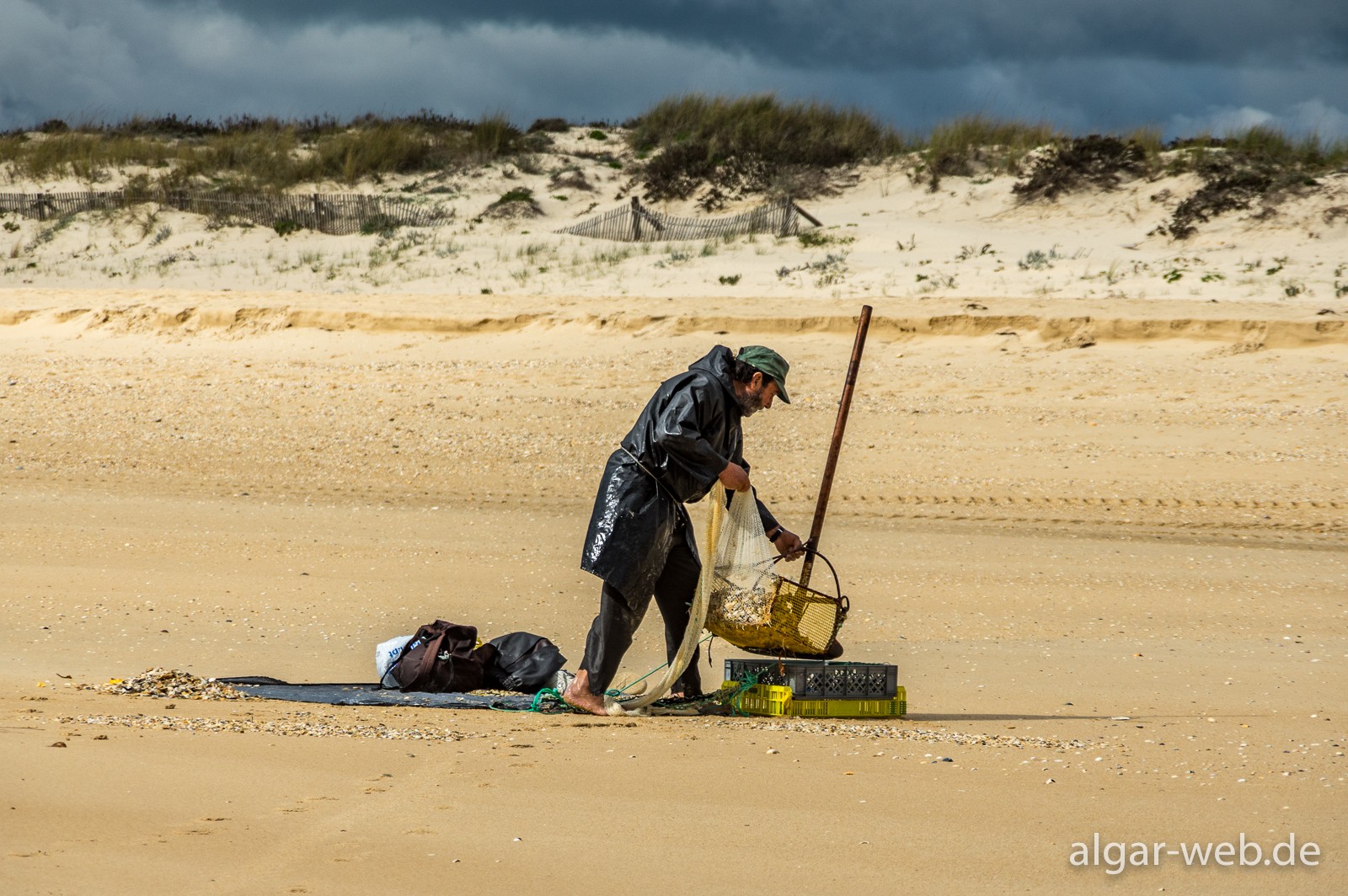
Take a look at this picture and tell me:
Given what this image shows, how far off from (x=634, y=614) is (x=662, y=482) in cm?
52

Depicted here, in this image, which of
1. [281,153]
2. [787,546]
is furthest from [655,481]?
[281,153]

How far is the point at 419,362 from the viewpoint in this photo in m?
15.8

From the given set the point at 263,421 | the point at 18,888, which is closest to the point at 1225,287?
the point at 263,421

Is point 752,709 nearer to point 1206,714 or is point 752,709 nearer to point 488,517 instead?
point 1206,714

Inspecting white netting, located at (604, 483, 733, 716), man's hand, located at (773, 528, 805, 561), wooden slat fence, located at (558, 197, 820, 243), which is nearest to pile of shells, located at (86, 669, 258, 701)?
white netting, located at (604, 483, 733, 716)

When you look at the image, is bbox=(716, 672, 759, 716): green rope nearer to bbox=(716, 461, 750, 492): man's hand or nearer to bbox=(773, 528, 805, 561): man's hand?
bbox=(773, 528, 805, 561): man's hand

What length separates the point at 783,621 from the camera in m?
5.24

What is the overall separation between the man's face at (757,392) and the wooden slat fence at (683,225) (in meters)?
17.2

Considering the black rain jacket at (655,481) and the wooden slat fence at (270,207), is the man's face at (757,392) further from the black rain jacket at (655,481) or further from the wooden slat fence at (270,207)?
the wooden slat fence at (270,207)

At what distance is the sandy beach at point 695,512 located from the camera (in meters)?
3.84

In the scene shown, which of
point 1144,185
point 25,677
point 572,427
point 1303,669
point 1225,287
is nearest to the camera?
point 25,677

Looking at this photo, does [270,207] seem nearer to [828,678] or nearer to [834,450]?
[834,450]

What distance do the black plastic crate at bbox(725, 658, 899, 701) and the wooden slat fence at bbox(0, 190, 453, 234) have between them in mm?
20701

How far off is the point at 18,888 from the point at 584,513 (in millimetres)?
7445
